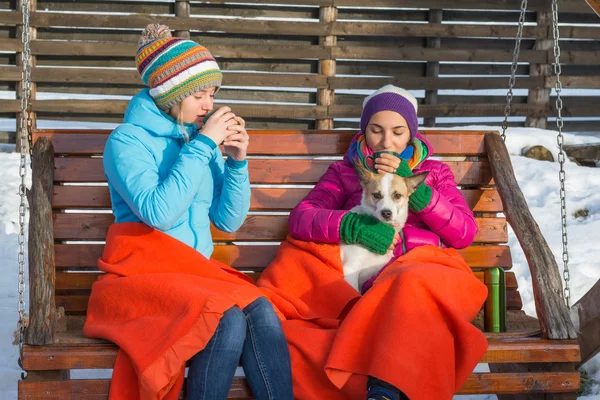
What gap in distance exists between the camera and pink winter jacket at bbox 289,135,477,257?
361cm

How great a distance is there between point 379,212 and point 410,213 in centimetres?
22

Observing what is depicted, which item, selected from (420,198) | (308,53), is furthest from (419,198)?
(308,53)

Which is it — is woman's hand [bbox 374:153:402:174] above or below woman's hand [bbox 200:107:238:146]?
below

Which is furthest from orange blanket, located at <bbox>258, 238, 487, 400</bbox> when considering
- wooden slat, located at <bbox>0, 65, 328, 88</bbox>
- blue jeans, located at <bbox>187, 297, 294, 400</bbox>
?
wooden slat, located at <bbox>0, 65, 328, 88</bbox>

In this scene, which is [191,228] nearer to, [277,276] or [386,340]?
[277,276]

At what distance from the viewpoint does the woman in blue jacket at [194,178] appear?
9.64 ft

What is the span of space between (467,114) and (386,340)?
25.6ft

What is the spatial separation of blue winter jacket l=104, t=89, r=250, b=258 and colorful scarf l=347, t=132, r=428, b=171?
22.3 inches

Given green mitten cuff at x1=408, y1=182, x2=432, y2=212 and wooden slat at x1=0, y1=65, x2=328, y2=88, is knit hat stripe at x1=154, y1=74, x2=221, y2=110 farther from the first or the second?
wooden slat at x1=0, y1=65, x2=328, y2=88

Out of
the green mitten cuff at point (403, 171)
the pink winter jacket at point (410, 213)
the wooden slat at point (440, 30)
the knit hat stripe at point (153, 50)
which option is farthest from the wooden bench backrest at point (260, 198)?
the wooden slat at point (440, 30)

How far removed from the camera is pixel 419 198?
141 inches

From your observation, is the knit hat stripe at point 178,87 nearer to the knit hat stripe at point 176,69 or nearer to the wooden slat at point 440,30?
the knit hat stripe at point 176,69

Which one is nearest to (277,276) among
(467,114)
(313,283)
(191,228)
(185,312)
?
(313,283)

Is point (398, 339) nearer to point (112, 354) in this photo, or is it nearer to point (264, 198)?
point (112, 354)
